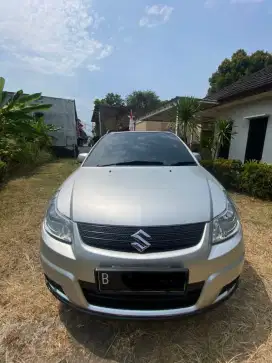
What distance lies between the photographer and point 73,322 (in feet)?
6.61

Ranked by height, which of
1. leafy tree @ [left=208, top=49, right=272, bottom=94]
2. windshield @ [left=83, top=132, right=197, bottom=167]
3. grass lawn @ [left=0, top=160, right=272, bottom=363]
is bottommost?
grass lawn @ [left=0, top=160, right=272, bottom=363]

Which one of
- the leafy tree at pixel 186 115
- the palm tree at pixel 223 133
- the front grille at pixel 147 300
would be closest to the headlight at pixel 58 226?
the front grille at pixel 147 300

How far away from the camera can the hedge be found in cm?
555

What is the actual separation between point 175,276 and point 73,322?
3.46 feet

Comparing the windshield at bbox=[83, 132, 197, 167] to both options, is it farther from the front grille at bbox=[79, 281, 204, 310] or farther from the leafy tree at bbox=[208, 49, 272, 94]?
the leafy tree at bbox=[208, 49, 272, 94]

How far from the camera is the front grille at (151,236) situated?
1599 millimetres

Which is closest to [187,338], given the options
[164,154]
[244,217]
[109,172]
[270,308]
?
[270,308]

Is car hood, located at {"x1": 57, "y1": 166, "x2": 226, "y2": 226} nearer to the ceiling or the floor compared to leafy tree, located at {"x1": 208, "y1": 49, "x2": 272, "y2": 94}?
nearer to the floor

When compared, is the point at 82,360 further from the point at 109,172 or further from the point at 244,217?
the point at 244,217

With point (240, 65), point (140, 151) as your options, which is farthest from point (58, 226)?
point (240, 65)

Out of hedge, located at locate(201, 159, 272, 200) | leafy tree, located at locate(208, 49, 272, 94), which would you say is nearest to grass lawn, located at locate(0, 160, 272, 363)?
hedge, located at locate(201, 159, 272, 200)

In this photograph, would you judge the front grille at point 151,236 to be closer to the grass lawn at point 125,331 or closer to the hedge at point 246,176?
the grass lawn at point 125,331

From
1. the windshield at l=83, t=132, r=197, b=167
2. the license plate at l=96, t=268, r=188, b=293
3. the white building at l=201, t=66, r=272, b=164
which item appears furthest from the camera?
the white building at l=201, t=66, r=272, b=164

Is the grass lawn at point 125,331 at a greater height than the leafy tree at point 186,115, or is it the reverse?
the leafy tree at point 186,115
